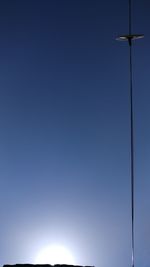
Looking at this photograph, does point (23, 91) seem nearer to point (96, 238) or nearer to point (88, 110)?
point (88, 110)

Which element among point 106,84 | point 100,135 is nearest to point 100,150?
point 100,135

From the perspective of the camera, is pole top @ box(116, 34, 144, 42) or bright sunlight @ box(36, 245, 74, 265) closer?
pole top @ box(116, 34, 144, 42)

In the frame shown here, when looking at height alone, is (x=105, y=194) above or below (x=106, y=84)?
below

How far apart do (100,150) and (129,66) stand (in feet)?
1.95

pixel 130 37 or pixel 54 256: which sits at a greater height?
pixel 130 37

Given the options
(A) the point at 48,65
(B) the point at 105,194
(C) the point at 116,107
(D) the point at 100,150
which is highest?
(A) the point at 48,65

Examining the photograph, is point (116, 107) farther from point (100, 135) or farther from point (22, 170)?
point (22, 170)

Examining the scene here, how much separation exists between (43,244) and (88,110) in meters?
0.94

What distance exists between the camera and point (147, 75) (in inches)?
181

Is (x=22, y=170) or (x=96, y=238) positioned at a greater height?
(x=22, y=170)

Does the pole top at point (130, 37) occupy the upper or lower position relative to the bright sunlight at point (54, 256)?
upper

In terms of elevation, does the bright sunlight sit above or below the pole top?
below

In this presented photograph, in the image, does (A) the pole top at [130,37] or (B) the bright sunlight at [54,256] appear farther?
(B) the bright sunlight at [54,256]

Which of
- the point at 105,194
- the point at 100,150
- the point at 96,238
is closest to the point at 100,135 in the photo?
the point at 100,150
